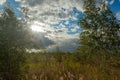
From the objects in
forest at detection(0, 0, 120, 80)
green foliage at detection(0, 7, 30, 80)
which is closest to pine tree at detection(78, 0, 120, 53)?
forest at detection(0, 0, 120, 80)

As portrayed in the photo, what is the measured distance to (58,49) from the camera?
717 inches

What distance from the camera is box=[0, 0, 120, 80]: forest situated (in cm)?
936

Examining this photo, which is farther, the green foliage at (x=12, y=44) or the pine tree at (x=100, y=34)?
the pine tree at (x=100, y=34)

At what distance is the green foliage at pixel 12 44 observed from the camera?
9.24m

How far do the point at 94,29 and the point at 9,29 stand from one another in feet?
36.1

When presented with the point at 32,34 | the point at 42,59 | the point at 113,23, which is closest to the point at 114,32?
the point at 113,23

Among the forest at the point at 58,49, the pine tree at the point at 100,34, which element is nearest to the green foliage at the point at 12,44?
the forest at the point at 58,49

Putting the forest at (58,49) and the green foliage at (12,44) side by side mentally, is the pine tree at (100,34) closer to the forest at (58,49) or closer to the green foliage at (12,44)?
the forest at (58,49)

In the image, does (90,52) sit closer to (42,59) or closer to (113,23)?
(113,23)

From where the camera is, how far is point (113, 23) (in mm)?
19125

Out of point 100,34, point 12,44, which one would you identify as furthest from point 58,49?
point 12,44

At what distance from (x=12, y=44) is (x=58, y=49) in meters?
9.08

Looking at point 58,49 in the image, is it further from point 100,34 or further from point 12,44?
point 12,44

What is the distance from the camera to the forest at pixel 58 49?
30.7 ft
